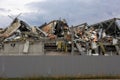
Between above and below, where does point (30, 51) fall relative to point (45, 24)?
below

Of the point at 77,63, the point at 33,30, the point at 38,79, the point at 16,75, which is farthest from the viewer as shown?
the point at 33,30

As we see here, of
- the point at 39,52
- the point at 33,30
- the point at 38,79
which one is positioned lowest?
the point at 38,79

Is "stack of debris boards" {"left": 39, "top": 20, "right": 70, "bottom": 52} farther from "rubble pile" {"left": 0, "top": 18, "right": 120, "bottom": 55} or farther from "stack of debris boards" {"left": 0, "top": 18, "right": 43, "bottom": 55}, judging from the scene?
"stack of debris boards" {"left": 0, "top": 18, "right": 43, "bottom": 55}

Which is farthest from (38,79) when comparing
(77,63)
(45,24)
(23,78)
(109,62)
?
(45,24)

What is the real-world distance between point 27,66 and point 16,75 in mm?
1361

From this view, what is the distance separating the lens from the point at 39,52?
35.7 metres

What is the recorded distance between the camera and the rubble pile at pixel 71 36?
120 feet

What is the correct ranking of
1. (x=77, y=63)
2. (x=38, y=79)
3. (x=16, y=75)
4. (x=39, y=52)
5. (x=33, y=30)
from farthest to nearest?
(x=33, y=30) < (x=39, y=52) < (x=77, y=63) < (x=16, y=75) < (x=38, y=79)

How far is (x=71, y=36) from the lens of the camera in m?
36.5

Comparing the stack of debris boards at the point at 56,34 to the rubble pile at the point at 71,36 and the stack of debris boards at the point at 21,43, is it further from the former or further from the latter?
the stack of debris boards at the point at 21,43

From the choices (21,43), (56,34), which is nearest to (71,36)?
(56,34)

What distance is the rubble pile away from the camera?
36.6 m

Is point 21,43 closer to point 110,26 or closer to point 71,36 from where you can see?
point 71,36

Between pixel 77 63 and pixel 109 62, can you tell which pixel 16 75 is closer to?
pixel 77 63
